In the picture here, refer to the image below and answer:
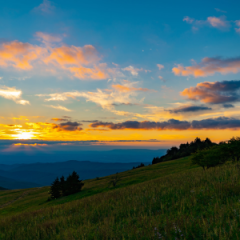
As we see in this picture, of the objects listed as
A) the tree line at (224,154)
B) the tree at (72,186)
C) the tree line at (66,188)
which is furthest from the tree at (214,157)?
the tree line at (66,188)

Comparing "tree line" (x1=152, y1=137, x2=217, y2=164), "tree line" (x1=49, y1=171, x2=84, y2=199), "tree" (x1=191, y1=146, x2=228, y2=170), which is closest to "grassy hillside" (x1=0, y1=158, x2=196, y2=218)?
"tree line" (x1=49, y1=171, x2=84, y2=199)

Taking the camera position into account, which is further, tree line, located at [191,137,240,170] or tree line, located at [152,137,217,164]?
tree line, located at [152,137,217,164]

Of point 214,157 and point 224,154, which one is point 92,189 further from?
point 224,154

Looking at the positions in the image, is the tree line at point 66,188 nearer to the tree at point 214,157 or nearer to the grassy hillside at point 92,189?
the grassy hillside at point 92,189

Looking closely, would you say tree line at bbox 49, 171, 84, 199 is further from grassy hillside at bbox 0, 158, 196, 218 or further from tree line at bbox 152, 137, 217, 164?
tree line at bbox 152, 137, 217, 164

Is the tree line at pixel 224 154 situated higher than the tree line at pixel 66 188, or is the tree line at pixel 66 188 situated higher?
the tree line at pixel 224 154

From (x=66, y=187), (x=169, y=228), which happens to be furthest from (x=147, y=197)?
(x=66, y=187)

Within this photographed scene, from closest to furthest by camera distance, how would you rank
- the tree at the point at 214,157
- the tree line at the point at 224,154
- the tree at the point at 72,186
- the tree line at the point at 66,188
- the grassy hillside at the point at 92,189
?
the tree line at the point at 224,154 < the tree at the point at 214,157 < the grassy hillside at the point at 92,189 < the tree line at the point at 66,188 < the tree at the point at 72,186

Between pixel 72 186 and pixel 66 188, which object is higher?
pixel 72 186

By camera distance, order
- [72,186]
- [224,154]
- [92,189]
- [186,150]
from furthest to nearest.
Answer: [186,150] → [72,186] → [92,189] → [224,154]

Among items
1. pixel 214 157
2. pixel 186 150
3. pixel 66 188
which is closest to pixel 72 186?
pixel 66 188

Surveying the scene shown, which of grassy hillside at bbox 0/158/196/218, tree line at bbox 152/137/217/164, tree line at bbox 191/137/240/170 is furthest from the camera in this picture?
tree line at bbox 152/137/217/164

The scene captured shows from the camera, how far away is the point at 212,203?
287 inches

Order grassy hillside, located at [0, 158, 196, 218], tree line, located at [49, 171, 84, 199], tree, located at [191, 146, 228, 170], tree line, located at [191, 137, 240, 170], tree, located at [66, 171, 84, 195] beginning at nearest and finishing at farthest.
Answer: tree line, located at [191, 137, 240, 170], tree, located at [191, 146, 228, 170], grassy hillside, located at [0, 158, 196, 218], tree line, located at [49, 171, 84, 199], tree, located at [66, 171, 84, 195]
